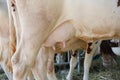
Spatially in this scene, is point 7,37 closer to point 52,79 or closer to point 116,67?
point 52,79

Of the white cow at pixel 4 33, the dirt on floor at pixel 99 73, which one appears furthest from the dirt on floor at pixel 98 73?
the white cow at pixel 4 33

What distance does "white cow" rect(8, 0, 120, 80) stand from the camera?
2.73 meters

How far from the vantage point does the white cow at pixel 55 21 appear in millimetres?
2734

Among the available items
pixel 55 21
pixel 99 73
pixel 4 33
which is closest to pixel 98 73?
pixel 99 73

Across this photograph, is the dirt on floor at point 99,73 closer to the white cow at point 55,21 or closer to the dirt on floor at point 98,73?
the dirt on floor at point 98,73

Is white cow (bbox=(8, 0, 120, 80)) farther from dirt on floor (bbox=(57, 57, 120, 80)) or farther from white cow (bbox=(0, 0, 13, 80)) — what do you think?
dirt on floor (bbox=(57, 57, 120, 80))

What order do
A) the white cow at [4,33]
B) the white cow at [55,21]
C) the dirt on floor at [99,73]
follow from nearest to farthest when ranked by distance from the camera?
the white cow at [55,21] < the white cow at [4,33] < the dirt on floor at [99,73]

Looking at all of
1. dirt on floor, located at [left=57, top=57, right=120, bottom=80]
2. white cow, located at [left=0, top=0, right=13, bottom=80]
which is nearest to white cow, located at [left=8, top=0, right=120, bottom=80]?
white cow, located at [left=0, top=0, right=13, bottom=80]

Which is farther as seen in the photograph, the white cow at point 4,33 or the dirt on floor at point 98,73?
the dirt on floor at point 98,73

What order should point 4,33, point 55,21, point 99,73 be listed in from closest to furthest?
point 55,21 < point 4,33 < point 99,73

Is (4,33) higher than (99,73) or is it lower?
higher

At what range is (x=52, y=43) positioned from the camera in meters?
2.98

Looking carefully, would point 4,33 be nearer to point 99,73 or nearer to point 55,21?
point 55,21

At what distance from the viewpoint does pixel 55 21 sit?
2.81 m
